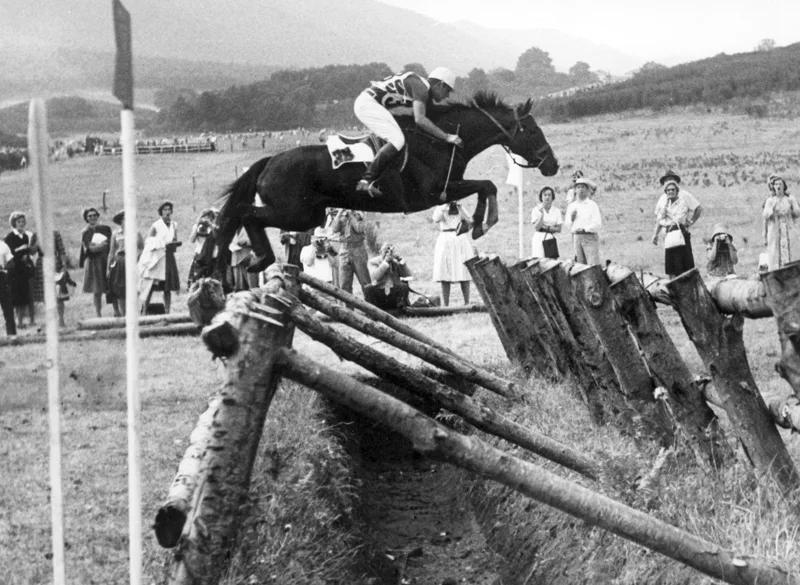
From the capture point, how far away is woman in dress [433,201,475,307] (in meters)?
13.0

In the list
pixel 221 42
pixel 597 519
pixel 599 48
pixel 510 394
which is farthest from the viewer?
pixel 599 48

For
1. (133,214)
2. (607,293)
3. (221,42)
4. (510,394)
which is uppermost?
(221,42)

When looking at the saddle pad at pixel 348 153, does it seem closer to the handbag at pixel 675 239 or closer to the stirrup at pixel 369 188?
the stirrup at pixel 369 188

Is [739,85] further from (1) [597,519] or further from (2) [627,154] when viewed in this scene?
(1) [597,519]

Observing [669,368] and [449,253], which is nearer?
[669,368]

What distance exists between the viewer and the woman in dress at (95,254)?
10.4 m

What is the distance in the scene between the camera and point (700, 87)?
827 inches

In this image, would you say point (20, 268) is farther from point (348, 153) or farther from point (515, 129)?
point (515, 129)

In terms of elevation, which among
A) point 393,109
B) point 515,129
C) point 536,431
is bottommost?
point 536,431

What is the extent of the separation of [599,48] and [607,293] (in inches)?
543

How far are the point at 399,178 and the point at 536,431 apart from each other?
13.5 ft

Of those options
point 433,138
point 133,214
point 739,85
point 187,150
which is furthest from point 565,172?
point 133,214

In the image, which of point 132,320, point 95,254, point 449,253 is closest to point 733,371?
point 132,320

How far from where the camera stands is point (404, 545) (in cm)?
576
